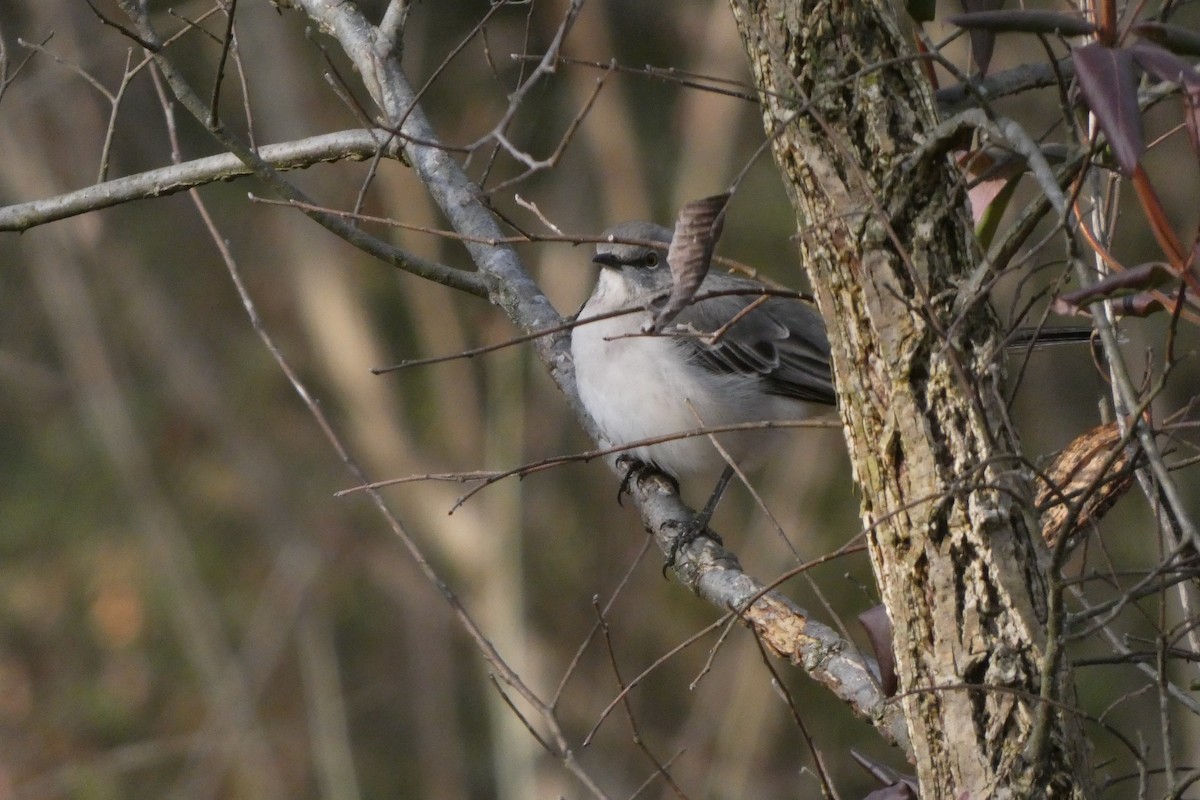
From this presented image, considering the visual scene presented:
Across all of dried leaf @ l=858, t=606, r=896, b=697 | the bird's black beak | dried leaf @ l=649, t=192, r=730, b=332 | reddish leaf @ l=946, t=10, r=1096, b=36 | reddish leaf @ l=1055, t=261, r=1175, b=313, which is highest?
the bird's black beak

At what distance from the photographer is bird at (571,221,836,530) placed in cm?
479

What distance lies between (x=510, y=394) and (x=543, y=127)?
11.1ft

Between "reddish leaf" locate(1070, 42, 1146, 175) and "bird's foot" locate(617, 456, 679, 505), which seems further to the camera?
"bird's foot" locate(617, 456, 679, 505)

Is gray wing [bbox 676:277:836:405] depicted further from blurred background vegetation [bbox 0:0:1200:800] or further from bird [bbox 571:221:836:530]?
blurred background vegetation [bbox 0:0:1200:800]

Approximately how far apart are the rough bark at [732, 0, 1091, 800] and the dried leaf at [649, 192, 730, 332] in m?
0.25

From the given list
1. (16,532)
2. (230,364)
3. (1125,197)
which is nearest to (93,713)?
(16,532)

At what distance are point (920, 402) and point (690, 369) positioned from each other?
10.3 ft

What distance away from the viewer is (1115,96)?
164 cm

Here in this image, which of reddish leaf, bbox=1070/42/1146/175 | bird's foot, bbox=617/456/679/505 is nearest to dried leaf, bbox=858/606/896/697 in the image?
reddish leaf, bbox=1070/42/1146/175

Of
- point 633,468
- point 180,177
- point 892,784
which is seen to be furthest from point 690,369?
point 892,784

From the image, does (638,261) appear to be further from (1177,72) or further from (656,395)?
(1177,72)

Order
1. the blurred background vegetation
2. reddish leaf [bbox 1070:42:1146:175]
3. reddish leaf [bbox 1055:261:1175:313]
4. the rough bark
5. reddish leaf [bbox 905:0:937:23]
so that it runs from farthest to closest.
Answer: the blurred background vegetation, reddish leaf [bbox 905:0:937:23], the rough bark, reddish leaf [bbox 1055:261:1175:313], reddish leaf [bbox 1070:42:1146:175]

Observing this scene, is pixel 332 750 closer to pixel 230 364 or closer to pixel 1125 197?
pixel 230 364

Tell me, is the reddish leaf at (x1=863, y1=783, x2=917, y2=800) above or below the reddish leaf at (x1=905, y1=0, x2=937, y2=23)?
below
